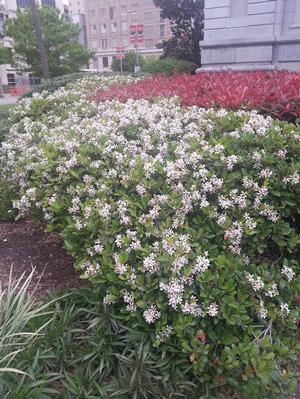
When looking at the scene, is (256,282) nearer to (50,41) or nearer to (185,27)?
(185,27)

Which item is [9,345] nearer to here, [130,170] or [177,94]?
[130,170]

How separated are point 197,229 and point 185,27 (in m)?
20.8

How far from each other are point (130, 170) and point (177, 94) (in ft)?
8.55

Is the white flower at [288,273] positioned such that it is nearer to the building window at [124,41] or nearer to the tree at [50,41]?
the tree at [50,41]

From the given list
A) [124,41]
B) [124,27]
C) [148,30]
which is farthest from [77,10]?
[148,30]

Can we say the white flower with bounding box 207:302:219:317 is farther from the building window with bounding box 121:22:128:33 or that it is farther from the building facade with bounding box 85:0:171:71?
the building window with bounding box 121:22:128:33

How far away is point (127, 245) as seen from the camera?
101 inches

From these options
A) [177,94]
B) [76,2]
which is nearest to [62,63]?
[177,94]

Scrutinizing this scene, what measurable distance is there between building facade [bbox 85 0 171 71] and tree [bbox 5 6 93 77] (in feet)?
171

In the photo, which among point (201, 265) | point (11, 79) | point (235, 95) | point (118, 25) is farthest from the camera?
point (118, 25)

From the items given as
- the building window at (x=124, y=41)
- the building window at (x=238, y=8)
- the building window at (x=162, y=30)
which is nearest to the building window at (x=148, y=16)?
the building window at (x=162, y=30)

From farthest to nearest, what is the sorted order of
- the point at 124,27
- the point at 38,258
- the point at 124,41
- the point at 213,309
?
the point at 124,27 < the point at 124,41 < the point at 38,258 < the point at 213,309

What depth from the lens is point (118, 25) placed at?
268 ft

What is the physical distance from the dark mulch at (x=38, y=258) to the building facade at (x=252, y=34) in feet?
34.5
